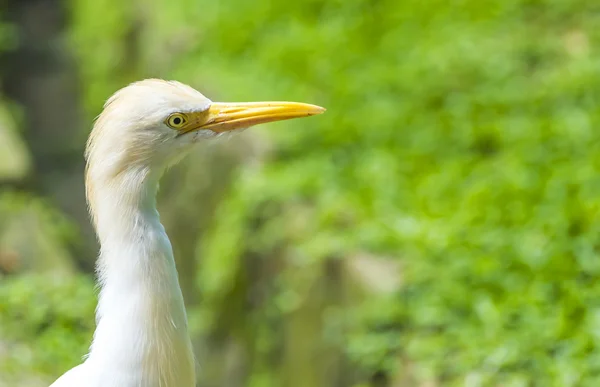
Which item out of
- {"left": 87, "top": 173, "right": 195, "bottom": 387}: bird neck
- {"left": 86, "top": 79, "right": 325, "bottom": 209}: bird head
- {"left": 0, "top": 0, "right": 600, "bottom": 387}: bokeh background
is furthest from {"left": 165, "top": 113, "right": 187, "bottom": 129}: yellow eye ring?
{"left": 0, "top": 0, "right": 600, "bottom": 387}: bokeh background

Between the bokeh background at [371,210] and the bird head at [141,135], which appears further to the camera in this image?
the bokeh background at [371,210]

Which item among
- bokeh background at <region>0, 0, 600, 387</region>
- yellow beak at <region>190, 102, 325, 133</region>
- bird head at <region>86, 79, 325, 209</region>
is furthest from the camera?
bokeh background at <region>0, 0, 600, 387</region>

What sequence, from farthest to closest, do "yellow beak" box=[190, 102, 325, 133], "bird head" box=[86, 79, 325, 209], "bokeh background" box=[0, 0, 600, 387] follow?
1. "bokeh background" box=[0, 0, 600, 387]
2. "yellow beak" box=[190, 102, 325, 133]
3. "bird head" box=[86, 79, 325, 209]

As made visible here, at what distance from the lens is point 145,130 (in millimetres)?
2176

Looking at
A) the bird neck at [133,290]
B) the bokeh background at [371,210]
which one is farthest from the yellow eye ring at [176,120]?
the bokeh background at [371,210]

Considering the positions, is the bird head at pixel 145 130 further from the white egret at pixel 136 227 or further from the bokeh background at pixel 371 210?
the bokeh background at pixel 371 210

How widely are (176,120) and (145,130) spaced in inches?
3.5

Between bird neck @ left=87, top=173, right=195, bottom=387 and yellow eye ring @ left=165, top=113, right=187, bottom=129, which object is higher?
yellow eye ring @ left=165, top=113, right=187, bottom=129

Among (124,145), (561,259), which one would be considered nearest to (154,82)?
(124,145)

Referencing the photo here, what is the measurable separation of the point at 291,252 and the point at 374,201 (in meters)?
0.49

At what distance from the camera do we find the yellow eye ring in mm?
2197

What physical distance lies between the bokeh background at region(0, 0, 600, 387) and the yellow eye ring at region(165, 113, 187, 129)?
1.49 meters

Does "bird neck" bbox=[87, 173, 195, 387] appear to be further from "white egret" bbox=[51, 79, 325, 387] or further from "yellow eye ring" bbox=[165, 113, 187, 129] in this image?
"yellow eye ring" bbox=[165, 113, 187, 129]

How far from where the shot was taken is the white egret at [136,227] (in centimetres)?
218
